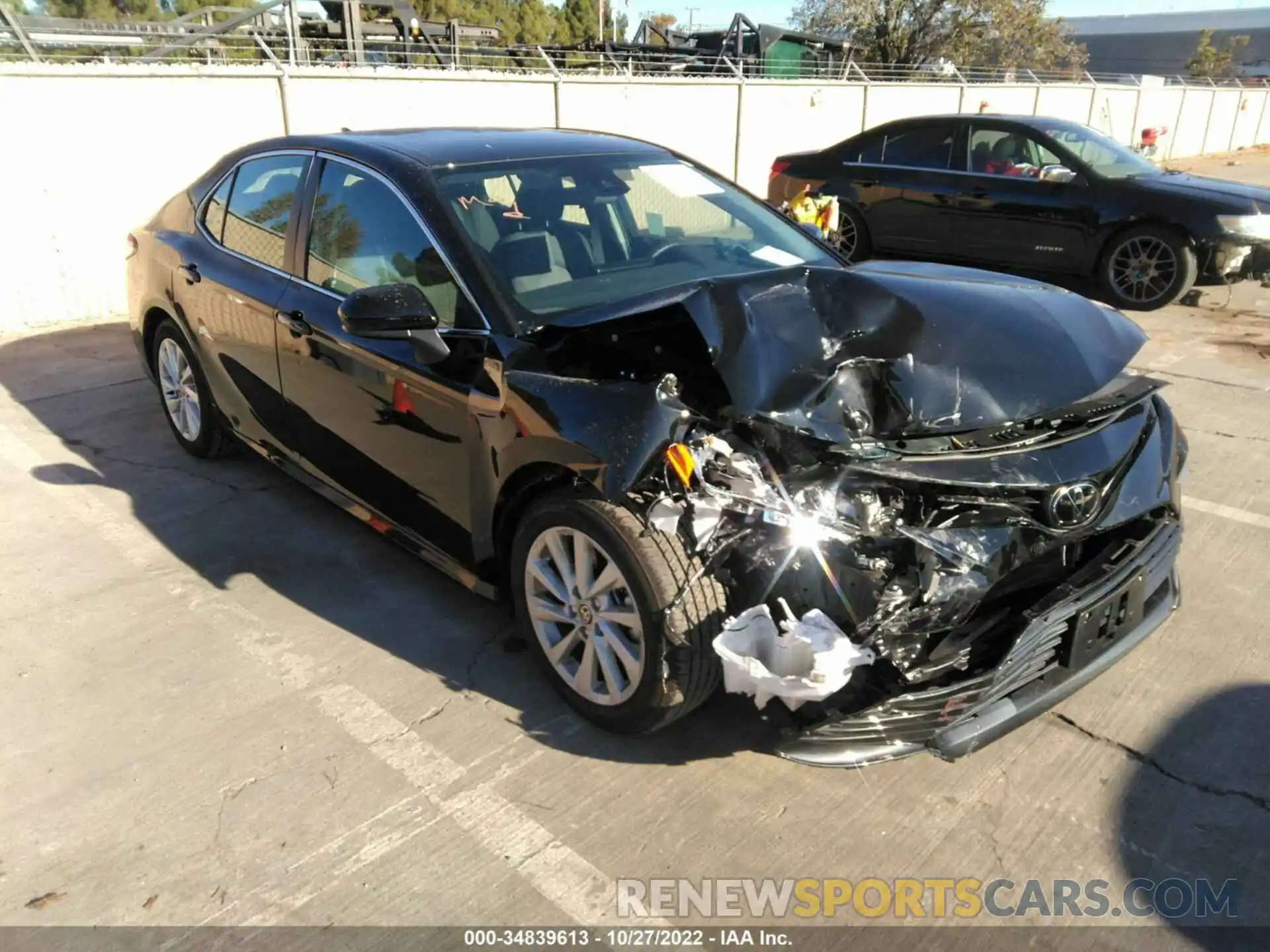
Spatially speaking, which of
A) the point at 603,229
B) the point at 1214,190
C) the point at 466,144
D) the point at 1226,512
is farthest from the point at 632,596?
the point at 1214,190

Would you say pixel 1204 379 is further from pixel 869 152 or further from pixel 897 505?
pixel 897 505

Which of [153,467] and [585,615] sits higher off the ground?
[585,615]

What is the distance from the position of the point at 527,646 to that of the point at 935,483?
5.19ft

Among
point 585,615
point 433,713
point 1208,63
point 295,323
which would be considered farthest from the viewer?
point 1208,63

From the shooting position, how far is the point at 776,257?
13.0ft

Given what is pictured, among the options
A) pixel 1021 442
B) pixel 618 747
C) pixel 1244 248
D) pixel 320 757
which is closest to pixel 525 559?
pixel 618 747

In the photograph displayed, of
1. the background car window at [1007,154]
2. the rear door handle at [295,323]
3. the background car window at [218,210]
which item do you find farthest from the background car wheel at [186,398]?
the background car window at [1007,154]

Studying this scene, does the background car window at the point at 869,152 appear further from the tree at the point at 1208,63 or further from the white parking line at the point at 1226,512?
the tree at the point at 1208,63

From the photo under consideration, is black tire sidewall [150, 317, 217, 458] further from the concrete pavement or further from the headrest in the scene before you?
the headrest

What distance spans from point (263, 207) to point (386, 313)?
166 cm

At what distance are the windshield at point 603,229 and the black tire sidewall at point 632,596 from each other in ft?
2.23

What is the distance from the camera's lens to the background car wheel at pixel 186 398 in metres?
4.91

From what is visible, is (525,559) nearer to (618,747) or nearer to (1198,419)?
(618,747)

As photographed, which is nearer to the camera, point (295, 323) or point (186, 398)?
point (295, 323)
